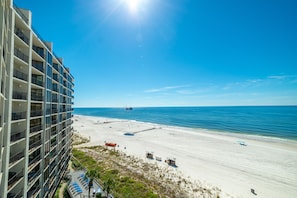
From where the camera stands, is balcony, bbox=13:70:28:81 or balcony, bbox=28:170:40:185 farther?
balcony, bbox=28:170:40:185

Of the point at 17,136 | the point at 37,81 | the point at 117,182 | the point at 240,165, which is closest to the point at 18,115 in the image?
the point at 17,136

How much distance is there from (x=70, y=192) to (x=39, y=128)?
8.69 metres

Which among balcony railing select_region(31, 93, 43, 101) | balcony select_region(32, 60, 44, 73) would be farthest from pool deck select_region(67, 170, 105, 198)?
balcony select_region(32, 60, 44, 73)

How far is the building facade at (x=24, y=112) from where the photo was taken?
31.4ft

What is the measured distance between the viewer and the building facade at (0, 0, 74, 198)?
959 centimetres

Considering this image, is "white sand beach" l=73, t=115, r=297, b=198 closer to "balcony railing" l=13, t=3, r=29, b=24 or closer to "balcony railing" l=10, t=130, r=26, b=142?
"balcony railing" l=10, t=130, r=26, b=142

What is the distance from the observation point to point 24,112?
12.2 metres

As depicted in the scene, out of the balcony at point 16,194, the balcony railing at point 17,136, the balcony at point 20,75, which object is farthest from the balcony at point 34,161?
the balcony at point 20,75

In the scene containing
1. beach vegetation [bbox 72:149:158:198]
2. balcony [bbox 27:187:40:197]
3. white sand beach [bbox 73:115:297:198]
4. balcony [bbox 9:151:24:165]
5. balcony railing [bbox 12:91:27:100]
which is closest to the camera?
balcony [bbox 9:151:24:165]

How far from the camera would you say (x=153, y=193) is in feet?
62.6

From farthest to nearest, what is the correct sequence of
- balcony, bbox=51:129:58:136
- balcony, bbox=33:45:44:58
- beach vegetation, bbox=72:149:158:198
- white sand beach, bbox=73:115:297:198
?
white sand beach, bbox=73:115:297:198
beach vegetation, bbox=72:149:158:198
balcony, bbox=51:129:58:136
balcony, bbox=33:45:44:58

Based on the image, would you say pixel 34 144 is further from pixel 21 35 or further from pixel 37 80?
pixel 21 35

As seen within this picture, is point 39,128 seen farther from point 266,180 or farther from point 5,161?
point 266,180

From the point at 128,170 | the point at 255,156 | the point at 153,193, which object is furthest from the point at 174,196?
the point at 255,156
